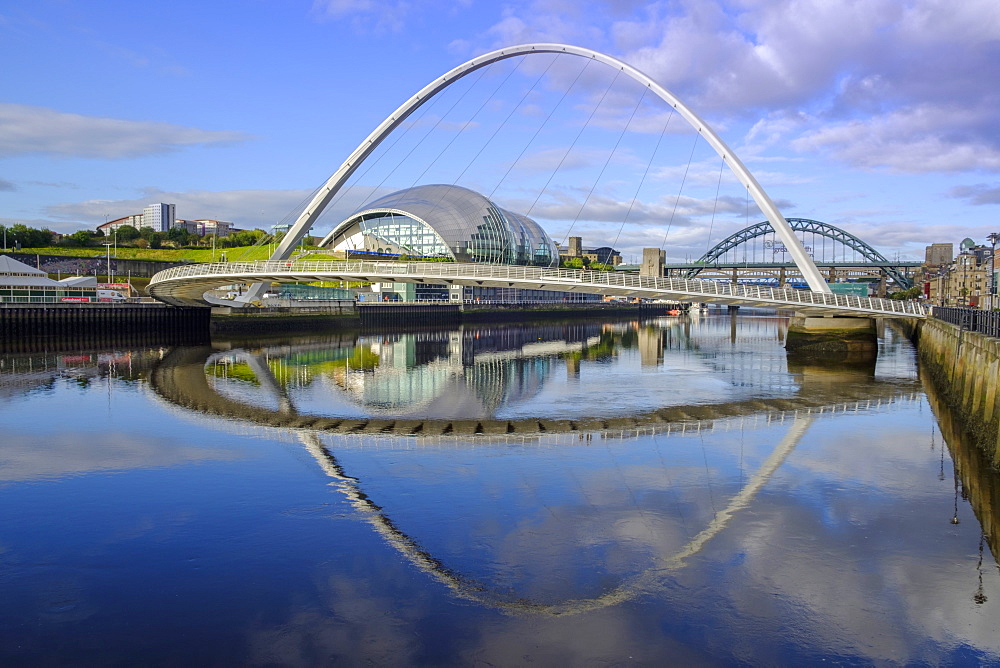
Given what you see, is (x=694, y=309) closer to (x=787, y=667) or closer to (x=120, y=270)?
(x=120, y=270)

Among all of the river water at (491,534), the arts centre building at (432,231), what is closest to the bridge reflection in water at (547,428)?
the river water at (491,534)

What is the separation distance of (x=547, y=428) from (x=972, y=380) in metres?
11.7

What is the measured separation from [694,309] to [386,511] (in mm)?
164152

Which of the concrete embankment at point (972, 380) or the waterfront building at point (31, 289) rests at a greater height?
the waterfront building at point (31, 289)

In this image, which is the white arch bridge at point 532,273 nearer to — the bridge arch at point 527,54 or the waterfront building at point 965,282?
the bridge arch at point 527,54

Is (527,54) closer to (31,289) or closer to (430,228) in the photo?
(31,289)

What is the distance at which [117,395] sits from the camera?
90.6ft

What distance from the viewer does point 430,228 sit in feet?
357

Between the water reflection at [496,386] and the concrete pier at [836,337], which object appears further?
the concrete pier at [836,337]

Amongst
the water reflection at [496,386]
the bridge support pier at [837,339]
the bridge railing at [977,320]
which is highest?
the bridge railing at [977,320]

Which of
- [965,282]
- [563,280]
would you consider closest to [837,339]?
[563,280]

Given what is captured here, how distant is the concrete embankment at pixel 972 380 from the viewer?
1695 cm

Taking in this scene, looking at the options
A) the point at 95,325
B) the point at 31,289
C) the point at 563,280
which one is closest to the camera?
the point at 563,280

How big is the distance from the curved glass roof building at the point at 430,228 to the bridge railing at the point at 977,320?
Answer: 78.3 meters
